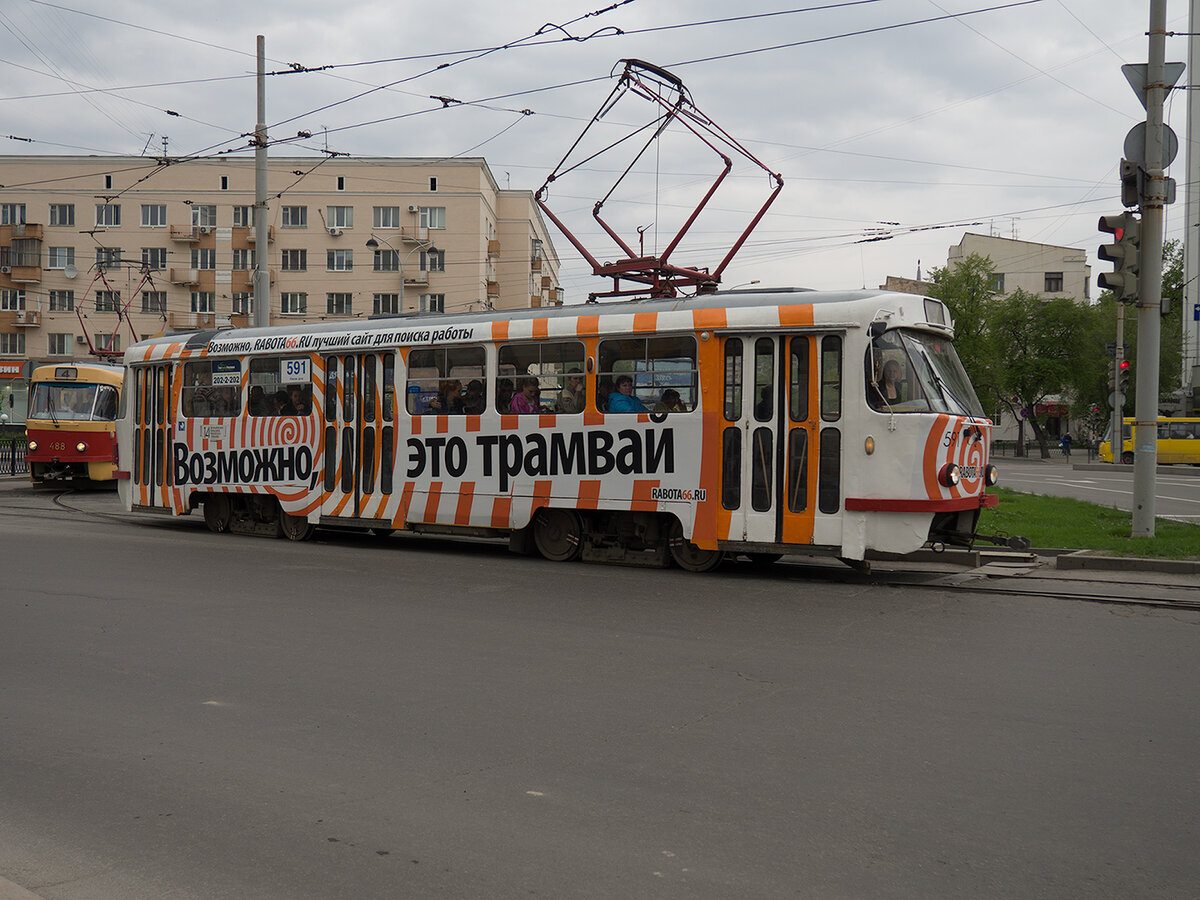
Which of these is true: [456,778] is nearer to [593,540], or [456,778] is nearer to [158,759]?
[158,759]

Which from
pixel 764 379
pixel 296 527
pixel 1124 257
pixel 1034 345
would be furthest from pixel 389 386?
pixel 1034 345

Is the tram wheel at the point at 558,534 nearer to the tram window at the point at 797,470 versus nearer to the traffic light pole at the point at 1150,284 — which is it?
the tram window at the point at 797,470

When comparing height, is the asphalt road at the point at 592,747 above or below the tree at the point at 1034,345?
below

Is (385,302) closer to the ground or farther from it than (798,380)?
farther from it

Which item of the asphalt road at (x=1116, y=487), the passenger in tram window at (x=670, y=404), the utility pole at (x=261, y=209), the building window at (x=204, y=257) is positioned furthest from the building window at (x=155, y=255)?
the passenger in tram window at (x=670, y=404)

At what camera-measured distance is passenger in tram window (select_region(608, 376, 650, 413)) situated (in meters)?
11.9

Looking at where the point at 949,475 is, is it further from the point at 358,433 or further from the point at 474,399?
the point at 358,433

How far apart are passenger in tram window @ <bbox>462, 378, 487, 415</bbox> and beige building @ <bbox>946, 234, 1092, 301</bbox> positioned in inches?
2970

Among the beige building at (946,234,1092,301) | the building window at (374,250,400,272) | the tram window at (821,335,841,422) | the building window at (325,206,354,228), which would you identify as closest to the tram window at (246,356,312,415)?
the tram window at (821,335,841,422)

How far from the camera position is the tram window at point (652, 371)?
1156 cm

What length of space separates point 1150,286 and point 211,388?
12.2 m

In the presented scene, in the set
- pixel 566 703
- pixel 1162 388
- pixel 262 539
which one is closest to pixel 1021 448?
pixel 1162 388

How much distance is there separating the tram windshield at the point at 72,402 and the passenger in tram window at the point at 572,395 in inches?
667

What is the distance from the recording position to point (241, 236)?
6072cm
